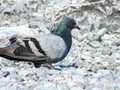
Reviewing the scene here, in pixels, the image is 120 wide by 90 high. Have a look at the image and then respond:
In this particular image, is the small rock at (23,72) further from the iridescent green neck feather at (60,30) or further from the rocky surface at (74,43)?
the iridescent green neck feather at (60,30)

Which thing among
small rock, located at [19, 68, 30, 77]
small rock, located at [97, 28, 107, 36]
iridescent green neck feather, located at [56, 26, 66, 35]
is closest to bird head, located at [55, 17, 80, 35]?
iridescent green neck feather, located at [56, 26, 66, 35]

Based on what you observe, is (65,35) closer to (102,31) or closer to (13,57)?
(13,57)

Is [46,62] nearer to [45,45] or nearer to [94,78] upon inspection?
[45,45]

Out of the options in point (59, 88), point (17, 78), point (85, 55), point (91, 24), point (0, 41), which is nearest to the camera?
point (59, 88)

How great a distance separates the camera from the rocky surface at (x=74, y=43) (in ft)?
20.1

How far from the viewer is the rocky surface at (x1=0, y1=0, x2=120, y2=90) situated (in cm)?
614

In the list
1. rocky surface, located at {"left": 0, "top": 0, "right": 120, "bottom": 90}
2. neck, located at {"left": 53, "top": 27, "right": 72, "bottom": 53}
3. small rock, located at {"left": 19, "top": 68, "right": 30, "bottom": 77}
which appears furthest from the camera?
neck, located at {"left": 53, "top": 27, "right": 72, "bottom": 53}

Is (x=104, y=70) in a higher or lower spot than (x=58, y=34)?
lower

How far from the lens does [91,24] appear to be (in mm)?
10000

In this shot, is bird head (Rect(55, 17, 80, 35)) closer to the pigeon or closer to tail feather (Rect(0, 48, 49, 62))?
the pigeon

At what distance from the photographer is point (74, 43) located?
9172mm

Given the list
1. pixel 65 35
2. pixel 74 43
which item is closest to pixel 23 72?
pixel 65 35

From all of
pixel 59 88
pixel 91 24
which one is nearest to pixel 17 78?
pixel 59 88

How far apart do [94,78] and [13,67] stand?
1228mm
